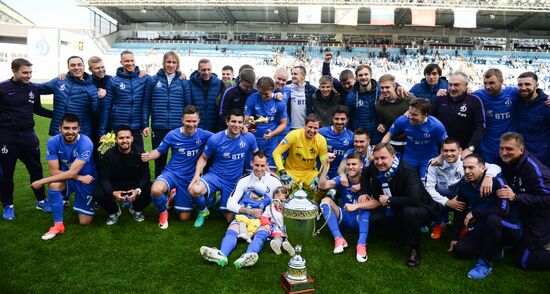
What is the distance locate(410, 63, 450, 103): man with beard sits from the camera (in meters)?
5.34

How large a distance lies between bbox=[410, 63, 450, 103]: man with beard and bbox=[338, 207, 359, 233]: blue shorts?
1.88m

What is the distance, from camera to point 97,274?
11.4 ft

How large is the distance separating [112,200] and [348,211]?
252 cm

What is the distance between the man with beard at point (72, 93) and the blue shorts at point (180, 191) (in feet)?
4.37

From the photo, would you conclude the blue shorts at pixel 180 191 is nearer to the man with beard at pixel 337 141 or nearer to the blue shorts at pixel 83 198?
the blue shorts at pixel 83 198

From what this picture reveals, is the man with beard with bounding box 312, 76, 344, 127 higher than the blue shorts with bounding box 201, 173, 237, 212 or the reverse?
higher

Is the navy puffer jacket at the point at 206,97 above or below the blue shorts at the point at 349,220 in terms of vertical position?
above

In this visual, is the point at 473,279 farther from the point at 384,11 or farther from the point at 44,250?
the point at 384,11

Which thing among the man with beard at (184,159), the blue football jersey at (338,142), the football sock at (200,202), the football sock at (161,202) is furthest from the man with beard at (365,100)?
the football sock at (161,202)

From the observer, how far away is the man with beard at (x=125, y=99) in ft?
17.4

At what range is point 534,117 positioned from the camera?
180 inches

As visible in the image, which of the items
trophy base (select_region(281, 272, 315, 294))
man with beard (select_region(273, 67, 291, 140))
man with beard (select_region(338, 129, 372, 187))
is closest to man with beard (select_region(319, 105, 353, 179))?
man with beard (select_region(338, 129, 372, 187))

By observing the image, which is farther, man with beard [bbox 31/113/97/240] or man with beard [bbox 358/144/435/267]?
man with beard [bbox 31/113/97/240]

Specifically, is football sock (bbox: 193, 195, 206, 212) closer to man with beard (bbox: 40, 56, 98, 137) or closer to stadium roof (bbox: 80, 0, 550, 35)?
man with beard (bbox: 40, 56, 98, 137)
